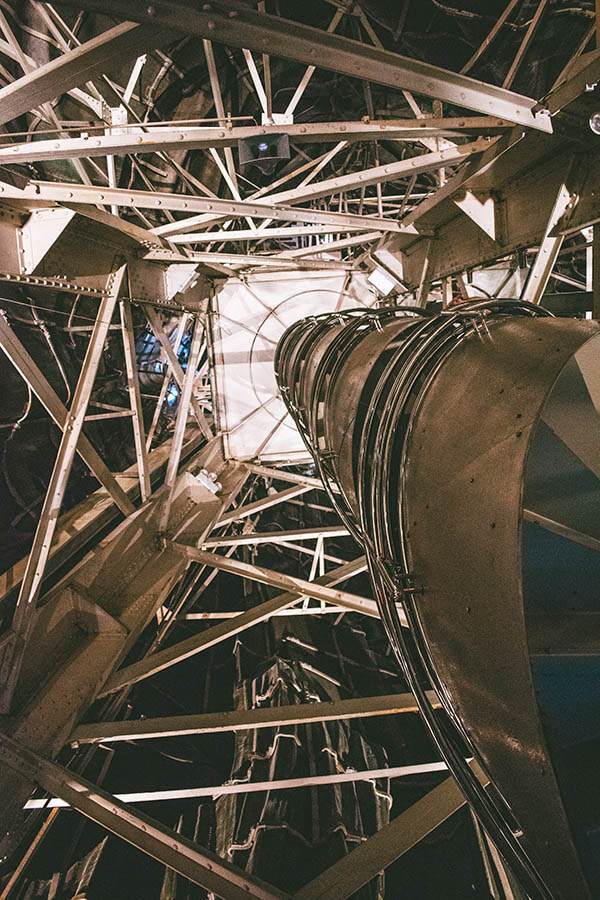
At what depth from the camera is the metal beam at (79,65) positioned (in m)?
2.21

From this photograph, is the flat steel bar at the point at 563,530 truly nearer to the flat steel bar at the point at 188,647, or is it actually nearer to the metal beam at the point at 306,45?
the metal beam at the point at 306,45

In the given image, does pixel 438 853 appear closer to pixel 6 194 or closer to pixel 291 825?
pixel 291 825

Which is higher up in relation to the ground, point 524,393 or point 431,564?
point 524,393

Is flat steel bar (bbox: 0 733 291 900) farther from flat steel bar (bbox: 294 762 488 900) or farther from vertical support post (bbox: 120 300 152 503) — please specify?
vertical support post (bbox: 120 300 152 503)

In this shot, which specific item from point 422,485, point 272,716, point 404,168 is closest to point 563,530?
point 422,485

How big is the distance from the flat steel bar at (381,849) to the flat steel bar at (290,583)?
1801 millimetres

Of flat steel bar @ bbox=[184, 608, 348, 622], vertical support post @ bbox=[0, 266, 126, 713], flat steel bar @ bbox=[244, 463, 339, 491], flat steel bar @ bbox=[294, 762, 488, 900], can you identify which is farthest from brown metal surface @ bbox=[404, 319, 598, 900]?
flat steel bar @ bbox=[244, 463, 339, 491]

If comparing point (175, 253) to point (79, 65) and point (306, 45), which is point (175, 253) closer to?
point (79, 65)

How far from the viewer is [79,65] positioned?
2.38m

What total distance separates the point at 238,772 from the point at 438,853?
8.85ft

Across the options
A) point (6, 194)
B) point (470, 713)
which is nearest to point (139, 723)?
point (470, 713)

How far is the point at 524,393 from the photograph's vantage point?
157 cm

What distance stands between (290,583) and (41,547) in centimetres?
276

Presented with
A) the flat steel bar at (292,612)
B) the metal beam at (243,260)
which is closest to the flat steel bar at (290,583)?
the flat steel bar at (292,612)
